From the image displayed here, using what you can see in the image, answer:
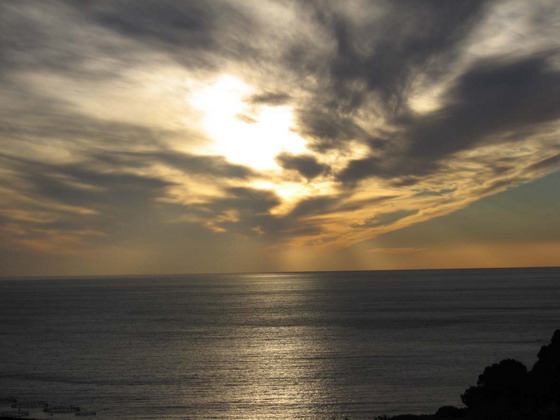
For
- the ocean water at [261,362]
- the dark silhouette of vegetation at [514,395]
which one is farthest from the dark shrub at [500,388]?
the ocean water at [261,362]

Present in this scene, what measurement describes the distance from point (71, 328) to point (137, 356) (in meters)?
57.3

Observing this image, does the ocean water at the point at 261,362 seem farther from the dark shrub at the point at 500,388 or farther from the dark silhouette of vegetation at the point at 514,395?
the dark silhouette of vegetation at the point at 514,395

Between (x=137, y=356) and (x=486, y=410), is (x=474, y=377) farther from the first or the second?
(x=137, y=356)

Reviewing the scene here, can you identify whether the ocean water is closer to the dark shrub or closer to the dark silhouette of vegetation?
the dark shrub

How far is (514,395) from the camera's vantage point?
43.5 m

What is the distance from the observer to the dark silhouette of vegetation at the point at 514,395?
118 ft

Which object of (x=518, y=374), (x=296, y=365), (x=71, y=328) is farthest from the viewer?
(x=71, y=328)

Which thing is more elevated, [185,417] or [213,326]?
[213,326]

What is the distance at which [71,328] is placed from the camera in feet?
477

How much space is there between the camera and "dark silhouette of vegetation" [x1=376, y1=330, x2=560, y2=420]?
35.9m

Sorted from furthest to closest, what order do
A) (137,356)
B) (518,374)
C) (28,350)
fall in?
(28,350) < (137,356) < (518,374)

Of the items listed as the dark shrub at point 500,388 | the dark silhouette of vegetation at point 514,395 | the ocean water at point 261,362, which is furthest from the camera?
the ocean water at point 261,362

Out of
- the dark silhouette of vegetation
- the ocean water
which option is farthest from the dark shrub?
the ocean water

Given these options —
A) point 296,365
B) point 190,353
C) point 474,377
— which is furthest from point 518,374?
point 190,353
